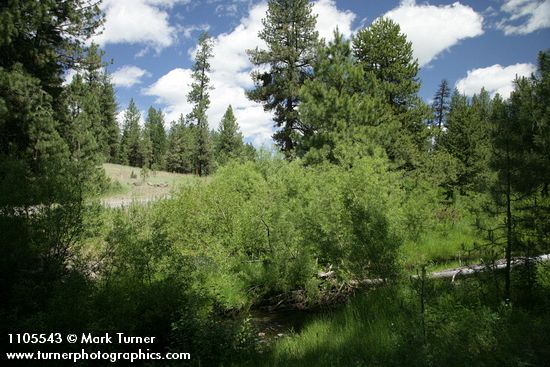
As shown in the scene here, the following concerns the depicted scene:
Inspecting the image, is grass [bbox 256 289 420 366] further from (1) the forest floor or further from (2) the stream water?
(1) the forest floor

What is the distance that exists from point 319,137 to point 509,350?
44.6 feet

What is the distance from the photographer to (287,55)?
23.8m

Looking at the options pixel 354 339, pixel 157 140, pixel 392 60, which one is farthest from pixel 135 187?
pixel 157 140

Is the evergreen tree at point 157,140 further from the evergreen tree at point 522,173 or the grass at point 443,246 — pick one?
the evergreen tree at point 522,173

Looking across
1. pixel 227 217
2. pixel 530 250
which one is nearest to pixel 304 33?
pixel 227 217

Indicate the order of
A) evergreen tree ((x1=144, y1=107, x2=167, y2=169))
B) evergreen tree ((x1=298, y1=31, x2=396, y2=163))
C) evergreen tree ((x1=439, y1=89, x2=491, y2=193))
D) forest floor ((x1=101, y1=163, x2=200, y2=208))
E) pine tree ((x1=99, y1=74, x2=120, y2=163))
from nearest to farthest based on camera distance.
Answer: evergreen tree ((x1=298, y1=31, x2=396, y2=163)) < evergreen tree ((x1=439, y1=89, x2=491, y2=193)) < forest floor ((x1=101, y1=163, x2=200, y2=208)) < pine tree ((x1=99, y1=74, x2=120, y2=163)) < evergreen tree ((x1=144, y1=107, x2=167, y2=169))

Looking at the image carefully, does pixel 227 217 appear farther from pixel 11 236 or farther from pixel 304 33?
pixel 304 33

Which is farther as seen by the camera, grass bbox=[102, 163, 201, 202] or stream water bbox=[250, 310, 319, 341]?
grass bbox=[102, 163, 201, 202]

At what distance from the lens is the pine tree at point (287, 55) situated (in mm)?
24109

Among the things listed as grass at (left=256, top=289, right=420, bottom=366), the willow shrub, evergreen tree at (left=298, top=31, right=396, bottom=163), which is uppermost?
evergreen tree at (left=298, top=31, right=396, bottom=163)

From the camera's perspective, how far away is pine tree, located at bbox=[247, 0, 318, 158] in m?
24.1

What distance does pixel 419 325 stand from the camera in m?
4.88

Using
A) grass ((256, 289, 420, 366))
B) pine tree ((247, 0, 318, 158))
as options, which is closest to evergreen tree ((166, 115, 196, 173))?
pine tree ((247, 0, 318, 158))

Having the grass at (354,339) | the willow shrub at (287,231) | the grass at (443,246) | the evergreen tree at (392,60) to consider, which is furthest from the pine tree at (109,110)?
the grass at (354,339)
